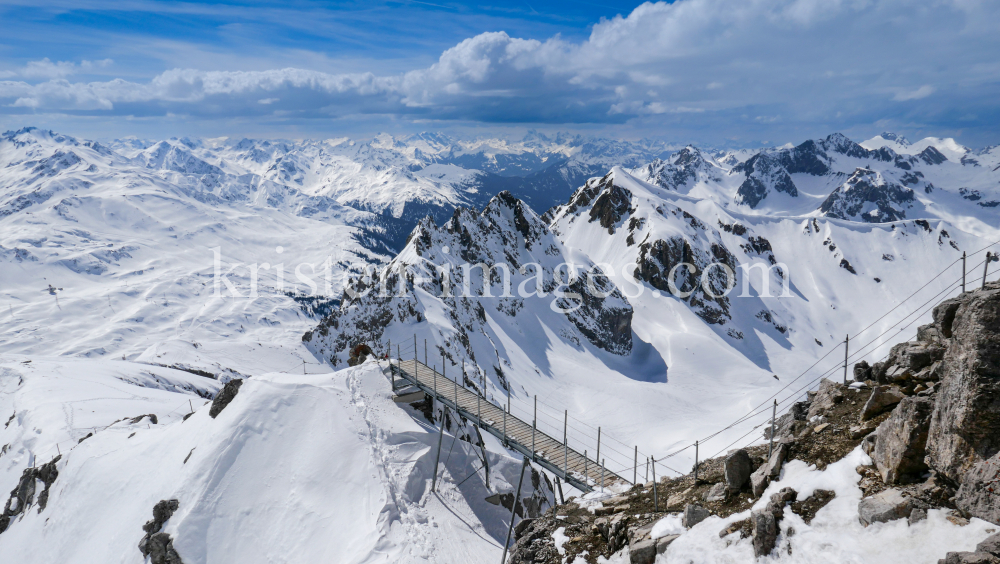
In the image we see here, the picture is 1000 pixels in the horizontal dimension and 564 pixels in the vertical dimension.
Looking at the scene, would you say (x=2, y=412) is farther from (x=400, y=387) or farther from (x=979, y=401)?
(x=979, y=401)

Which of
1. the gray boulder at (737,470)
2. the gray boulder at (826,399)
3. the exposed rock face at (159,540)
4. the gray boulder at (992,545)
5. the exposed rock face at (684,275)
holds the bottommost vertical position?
the exposed rock face at (684,275)

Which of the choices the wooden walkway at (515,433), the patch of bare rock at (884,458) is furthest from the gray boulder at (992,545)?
the wooden walkway at (515,433)

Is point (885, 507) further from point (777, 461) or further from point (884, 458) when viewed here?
point (777, 461)

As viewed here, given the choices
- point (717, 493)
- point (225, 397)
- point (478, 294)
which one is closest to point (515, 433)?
point (717, 493)

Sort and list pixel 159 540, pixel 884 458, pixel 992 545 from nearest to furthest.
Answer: pixel 992 545 < pixel 884 458 < pixel 159 540

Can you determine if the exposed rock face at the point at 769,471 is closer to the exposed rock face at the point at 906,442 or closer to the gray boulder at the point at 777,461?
the gray boulder at the point at 777,461

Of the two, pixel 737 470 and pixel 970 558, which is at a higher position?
pixel 970 558
